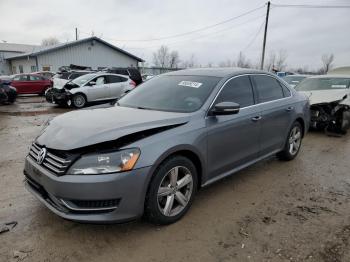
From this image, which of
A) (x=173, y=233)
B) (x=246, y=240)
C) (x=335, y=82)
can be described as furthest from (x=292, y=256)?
(x=335, y=82)

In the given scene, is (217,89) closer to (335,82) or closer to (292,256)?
(292,256)

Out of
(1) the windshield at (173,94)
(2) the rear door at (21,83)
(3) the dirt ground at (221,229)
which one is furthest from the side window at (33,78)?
(1) the windshield at (173,94)

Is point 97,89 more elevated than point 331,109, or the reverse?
point 331,109

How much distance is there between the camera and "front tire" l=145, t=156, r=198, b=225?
9.46 feet

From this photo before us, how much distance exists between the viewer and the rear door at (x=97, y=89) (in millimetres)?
13484

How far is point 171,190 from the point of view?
3.10 metres

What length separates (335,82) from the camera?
888 cm

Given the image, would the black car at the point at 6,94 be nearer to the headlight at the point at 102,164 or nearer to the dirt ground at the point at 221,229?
the dirt ground at the point at 221,229

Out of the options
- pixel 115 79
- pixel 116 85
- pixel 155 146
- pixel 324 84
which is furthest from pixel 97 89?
pixel 155 146

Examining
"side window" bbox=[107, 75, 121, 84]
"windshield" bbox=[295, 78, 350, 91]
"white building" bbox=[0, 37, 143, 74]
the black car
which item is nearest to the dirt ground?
"windshield" bbox=[295, 78, 350, 91]

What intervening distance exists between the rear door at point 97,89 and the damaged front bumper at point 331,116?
9.50 m

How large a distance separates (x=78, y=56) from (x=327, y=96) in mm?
29523

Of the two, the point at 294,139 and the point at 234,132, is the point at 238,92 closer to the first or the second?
the point at 234,132

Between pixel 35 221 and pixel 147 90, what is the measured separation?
2280mm
